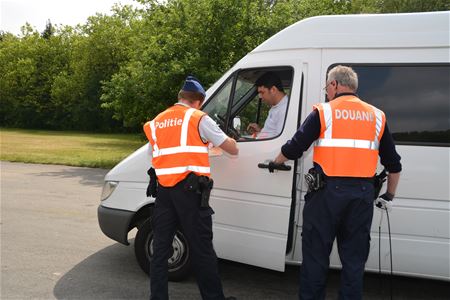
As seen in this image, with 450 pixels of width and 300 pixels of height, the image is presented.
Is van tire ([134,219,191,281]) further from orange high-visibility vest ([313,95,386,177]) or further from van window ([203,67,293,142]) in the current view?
orange high-visibility vest ([313,95,386,177])

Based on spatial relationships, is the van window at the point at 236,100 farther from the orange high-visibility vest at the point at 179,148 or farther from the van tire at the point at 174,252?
the van tire at the point at 174,252

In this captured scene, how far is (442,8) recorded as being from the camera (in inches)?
636

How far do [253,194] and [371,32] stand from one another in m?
1.77

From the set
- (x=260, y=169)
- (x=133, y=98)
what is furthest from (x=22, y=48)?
(x=260, y=169)

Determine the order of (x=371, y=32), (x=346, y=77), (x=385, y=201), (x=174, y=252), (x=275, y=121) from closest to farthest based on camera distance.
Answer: (x=346, y=77) < (x=385, y=201) < (x=371, y=32) < (x=275, y=121) < (x=174, y=252)

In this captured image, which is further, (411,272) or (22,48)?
(22,48)

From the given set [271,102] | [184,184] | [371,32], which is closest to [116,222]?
[184,184]

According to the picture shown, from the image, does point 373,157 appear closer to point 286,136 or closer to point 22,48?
point 286,136

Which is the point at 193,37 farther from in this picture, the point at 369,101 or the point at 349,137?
the point at 349,137

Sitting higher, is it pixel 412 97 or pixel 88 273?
pixel 412 97

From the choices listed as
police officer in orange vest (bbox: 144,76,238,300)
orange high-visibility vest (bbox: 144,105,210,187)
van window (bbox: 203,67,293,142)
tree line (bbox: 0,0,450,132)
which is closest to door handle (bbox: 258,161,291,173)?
police officer in orange vest (bbox: 144,76,238,300)

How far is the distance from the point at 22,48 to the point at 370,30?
52513 mm

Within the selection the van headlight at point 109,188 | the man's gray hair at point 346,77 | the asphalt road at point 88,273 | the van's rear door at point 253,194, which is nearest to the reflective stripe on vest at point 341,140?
the man's gray hair at point 346,77

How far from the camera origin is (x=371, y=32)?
4.11m
